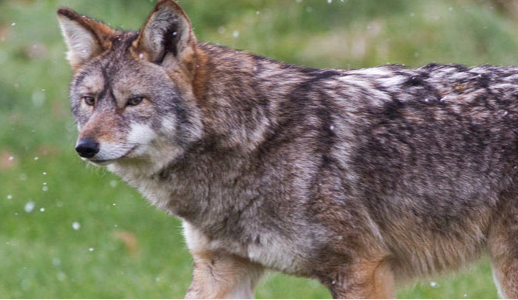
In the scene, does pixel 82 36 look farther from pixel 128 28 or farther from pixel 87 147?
pixel 128 28

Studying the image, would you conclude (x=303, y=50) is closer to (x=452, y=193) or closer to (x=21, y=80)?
(x=21, y=80)

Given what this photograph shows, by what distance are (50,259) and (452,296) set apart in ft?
12.3

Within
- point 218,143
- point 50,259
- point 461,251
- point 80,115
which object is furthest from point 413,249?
point 50,259

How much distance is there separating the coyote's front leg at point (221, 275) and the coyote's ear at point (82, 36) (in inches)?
48.5

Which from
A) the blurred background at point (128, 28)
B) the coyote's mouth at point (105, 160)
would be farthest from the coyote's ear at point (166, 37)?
the blurred background at point (128, 28)

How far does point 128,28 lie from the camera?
399 inches

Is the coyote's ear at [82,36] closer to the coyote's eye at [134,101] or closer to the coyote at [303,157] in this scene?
the coyote at [303,157]

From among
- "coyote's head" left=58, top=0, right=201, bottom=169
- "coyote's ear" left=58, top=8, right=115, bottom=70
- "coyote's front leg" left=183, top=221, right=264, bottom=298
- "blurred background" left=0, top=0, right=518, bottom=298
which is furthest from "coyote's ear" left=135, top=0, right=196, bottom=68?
"blurred background" left=0, top=0, right=518, bottom=298

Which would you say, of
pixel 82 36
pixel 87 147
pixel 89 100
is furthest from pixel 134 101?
pixel 82 36

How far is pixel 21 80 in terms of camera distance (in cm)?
1061

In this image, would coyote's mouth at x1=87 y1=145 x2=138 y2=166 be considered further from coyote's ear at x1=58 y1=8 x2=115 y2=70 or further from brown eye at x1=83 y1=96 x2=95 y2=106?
coyote's ear at x1=58 y1=8 x2=115 y2=70

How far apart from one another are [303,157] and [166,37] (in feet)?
3.02

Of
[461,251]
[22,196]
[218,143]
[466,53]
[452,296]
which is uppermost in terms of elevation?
[218,143]

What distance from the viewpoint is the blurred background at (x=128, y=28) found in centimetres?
903
